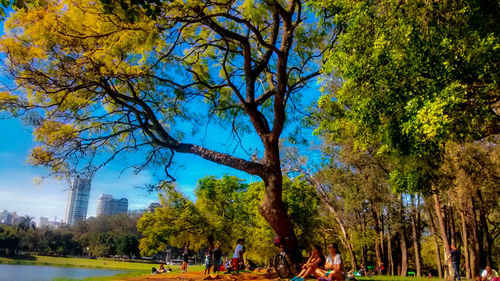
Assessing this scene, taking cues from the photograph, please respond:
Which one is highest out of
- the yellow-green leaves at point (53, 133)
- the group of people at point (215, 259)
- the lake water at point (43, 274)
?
the yellow-green leaves at point (53, 133)

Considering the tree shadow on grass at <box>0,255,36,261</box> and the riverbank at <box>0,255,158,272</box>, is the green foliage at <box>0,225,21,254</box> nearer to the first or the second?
the tree shadow on grass at <box>0,255,36,261</box>

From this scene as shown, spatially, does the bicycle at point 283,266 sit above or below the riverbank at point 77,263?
above

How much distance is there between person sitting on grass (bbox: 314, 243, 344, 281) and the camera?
28.6ft

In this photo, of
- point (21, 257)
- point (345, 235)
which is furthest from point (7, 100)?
point (21, 257)

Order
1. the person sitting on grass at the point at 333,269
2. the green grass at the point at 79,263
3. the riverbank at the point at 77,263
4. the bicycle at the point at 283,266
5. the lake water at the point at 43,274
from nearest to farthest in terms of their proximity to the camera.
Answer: the person sitting on grass at the point at 333,269
the bicycle at the point at 283,266
the lake water at the point at 43,274
the green grass at the point at 79,263
the riverbank at the point at 77,263

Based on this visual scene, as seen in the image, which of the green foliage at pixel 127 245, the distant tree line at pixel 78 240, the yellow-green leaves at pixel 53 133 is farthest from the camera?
the distant tree line at pixel 78 240

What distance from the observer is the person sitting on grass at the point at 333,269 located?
28.6 feet

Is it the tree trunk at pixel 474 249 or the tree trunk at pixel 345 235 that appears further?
the tree trunk at pixel 345 235

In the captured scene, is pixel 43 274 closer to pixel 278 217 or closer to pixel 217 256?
pixel 217 256

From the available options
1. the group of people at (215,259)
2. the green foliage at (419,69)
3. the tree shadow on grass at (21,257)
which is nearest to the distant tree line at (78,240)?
the tree shadow on grass at (21,257)

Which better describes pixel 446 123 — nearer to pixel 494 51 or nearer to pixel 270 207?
pixel 494 51

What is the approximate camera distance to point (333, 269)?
9141mm

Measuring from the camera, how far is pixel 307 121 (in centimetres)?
A: 1409

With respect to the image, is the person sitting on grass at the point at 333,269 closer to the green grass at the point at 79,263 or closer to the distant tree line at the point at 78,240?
the green grass at the point at 79,263
